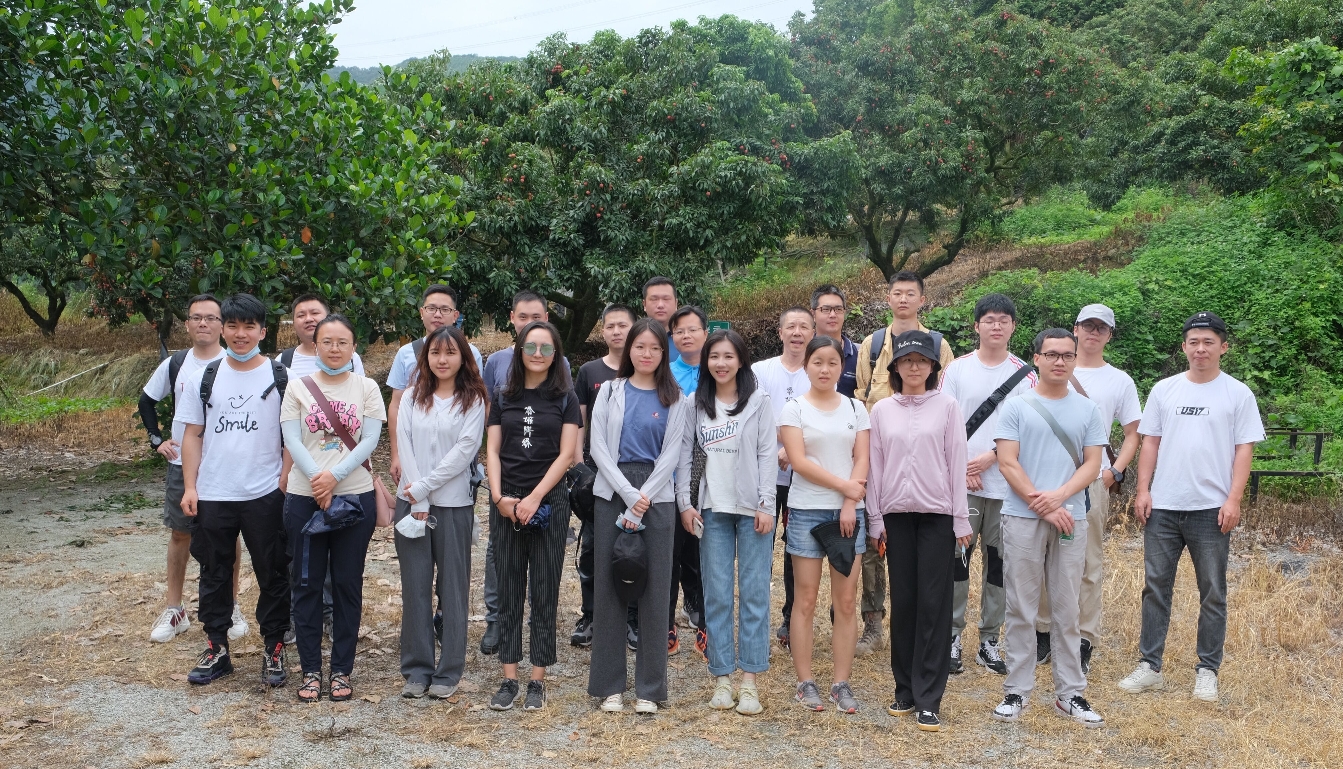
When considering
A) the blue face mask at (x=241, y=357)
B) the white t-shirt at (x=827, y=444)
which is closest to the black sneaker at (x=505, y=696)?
the white t-shirt at (x=827, y=444)

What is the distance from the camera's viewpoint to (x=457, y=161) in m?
14.7

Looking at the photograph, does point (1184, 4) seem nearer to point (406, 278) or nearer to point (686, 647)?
point (406, 278)

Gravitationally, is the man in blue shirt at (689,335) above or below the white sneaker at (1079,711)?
above

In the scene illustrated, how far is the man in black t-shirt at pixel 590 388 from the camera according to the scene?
5.35 meters

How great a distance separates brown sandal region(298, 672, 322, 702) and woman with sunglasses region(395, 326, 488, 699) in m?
0.40

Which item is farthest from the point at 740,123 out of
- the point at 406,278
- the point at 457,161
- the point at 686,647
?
the point at 686,647

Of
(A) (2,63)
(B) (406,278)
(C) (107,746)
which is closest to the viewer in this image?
(C) (107,746)

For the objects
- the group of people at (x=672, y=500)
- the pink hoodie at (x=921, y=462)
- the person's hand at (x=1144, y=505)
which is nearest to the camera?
the pink hoodie at (x=921, y=462)

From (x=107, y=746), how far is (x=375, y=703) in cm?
112

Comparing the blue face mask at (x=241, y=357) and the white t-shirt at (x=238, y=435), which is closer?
the white t-shirt at (x=238, y=435)

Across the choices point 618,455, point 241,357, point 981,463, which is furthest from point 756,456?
point 241,357

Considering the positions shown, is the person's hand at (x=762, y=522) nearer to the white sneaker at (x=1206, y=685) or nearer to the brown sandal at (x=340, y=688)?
the brown sandal at (x=340, y=688)

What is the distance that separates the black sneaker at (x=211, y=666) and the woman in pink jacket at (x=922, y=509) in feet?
11.0

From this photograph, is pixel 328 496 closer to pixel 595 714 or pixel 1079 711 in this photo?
pixel 595 714
